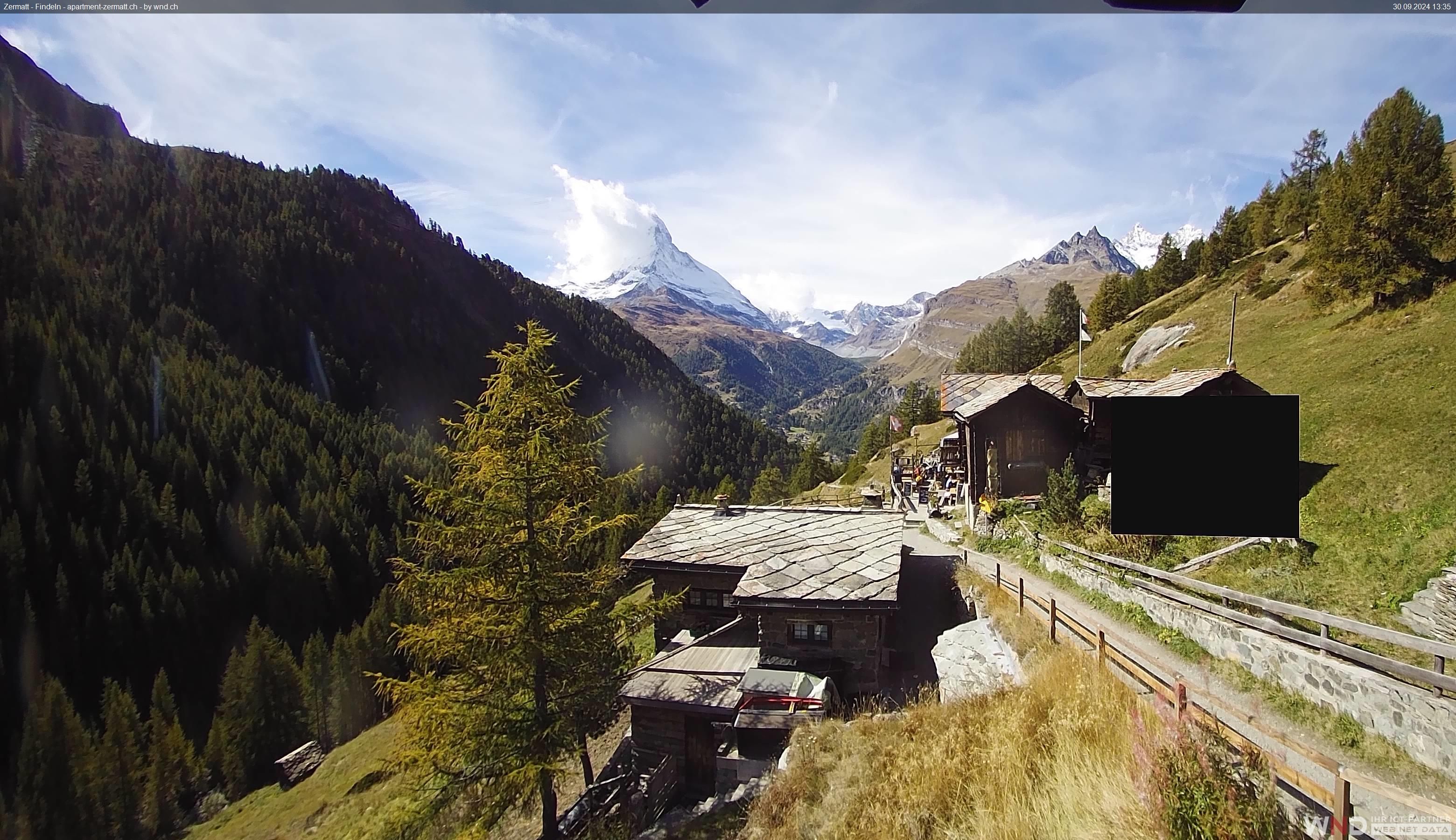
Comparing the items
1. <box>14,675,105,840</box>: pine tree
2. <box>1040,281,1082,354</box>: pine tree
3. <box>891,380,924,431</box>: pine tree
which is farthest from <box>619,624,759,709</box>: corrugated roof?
<box>1040,281,1082,354</box>: pine tree

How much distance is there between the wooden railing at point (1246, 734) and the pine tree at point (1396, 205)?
94.8 feet

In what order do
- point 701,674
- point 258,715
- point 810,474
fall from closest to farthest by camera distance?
1. point 701,674
2. point 258,715
3. point 810,474

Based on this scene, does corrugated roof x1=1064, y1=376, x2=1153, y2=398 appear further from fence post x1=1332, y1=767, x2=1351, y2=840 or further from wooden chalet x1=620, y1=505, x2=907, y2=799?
fence post x1=1332, y1=767, x2=1351, y2=840

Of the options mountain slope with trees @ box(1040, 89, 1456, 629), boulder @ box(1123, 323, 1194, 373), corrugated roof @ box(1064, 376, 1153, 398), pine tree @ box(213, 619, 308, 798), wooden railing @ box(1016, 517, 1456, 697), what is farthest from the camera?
pine tree @ box(213, 619, 308, 798)

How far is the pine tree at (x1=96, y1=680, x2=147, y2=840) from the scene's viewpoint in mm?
47781

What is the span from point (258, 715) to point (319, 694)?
493 cm

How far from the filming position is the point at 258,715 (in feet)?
185

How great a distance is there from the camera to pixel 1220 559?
15.7 metres

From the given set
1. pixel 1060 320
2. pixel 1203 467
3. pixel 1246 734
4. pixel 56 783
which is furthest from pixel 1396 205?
pixel 56 783

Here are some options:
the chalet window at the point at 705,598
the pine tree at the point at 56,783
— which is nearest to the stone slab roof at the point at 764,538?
the chalet window at the point at 705,598

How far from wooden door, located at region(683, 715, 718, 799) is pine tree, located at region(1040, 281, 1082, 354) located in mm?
84359

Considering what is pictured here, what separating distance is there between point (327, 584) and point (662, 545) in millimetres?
85039

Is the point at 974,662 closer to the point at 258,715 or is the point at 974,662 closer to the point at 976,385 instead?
the point at 976,385

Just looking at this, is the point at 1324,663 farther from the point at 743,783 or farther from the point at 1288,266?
the point at 1288,266
